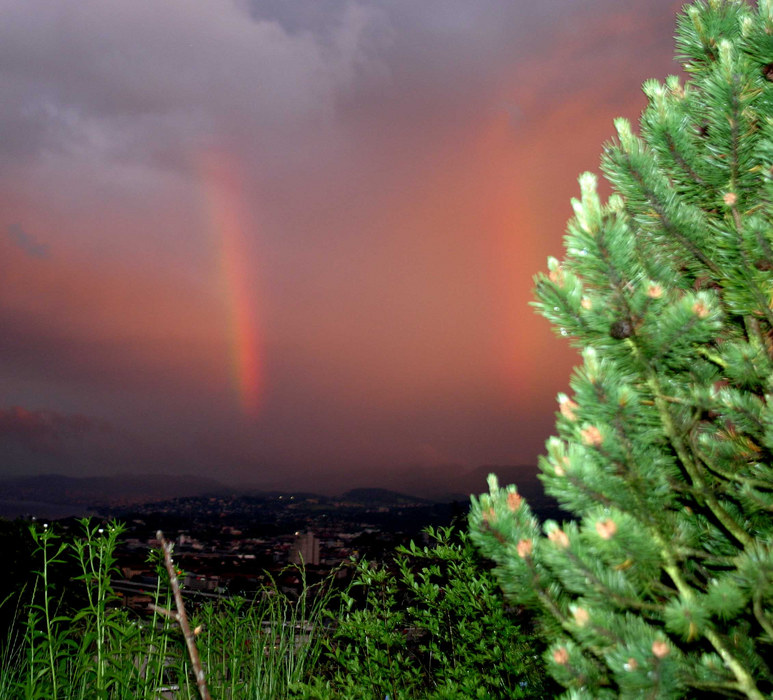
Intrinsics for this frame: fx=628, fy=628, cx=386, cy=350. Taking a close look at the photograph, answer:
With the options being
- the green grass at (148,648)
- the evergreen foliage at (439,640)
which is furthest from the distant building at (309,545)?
the evergreen foliage at (439,640)

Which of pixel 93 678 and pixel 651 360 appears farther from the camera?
pixel 93 678

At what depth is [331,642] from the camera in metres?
4.57

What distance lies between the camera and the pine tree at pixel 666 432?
1421 mm

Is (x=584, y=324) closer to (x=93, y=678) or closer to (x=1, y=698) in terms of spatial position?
(x=93, y=678)

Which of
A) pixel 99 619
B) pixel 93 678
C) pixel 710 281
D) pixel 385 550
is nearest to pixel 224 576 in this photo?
pixel 385 550

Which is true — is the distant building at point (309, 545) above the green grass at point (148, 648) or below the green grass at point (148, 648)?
above

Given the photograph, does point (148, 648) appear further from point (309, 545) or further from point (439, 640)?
point (309, 545)

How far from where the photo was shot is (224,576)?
6.85 meters

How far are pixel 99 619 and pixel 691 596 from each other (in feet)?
9.02

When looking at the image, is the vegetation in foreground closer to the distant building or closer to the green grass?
the green grass

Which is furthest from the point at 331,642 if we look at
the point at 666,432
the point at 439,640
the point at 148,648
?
the point at 666,432

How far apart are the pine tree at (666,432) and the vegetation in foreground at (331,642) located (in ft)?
6.59

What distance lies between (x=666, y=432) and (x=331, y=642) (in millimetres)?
3737

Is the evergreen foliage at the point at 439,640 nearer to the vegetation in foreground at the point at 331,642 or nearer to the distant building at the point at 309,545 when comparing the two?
the vegetation in foreground at the point at 331,642
